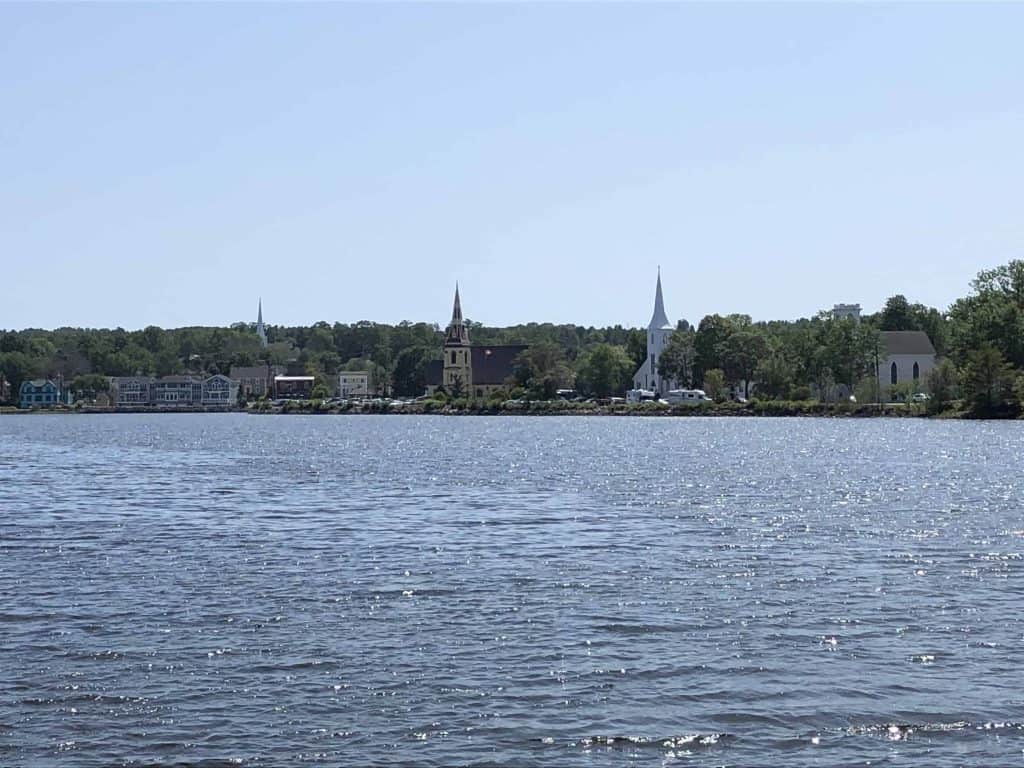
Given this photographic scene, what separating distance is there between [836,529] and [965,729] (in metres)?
19.2

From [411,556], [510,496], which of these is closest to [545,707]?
[411,556]

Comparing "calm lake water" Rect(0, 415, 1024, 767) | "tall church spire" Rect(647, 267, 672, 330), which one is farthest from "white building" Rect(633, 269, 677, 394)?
"calm lake water" Rect(0, 415, 1024, 767)

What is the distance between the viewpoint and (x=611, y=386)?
602 ft

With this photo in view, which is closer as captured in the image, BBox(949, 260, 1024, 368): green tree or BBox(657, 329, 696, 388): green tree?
BBox(949, 260, 1024, 368): green tree

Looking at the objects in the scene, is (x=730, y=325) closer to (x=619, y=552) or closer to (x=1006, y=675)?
(x=619, y=552)

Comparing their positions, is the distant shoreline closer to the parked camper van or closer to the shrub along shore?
the shrub along shore

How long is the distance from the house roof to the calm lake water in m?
125

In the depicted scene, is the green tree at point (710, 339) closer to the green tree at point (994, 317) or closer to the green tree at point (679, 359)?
the green tree at point (679, 359)

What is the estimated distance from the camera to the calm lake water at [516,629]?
576 inches

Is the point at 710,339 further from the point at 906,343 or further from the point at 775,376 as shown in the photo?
the point at 906,343

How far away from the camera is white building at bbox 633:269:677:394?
604 ft

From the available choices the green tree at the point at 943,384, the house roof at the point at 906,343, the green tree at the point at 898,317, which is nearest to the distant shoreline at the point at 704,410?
the green tree at the point at 943,384

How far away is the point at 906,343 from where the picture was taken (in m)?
168

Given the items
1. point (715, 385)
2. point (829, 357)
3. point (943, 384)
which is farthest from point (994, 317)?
point (715, 385)
